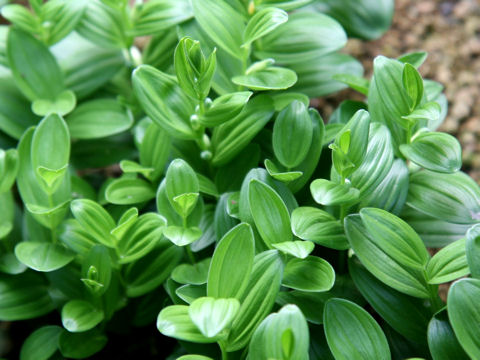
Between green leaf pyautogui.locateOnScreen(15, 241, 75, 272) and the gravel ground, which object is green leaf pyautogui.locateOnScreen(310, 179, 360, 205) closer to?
green leaf pyautogui.locateOnScreen(15, 241, 75, 272)

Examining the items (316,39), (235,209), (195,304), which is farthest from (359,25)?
(195,304)

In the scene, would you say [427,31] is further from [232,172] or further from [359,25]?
[232,172]

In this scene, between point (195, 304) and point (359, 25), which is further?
point (359, 25)

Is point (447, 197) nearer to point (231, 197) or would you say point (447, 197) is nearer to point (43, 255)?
point (231, 197)

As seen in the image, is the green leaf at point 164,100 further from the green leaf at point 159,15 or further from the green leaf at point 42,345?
the green leaf at point 42,345

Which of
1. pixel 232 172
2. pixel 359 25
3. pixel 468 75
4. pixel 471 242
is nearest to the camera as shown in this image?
pixel 471 242

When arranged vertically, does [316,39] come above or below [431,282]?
above

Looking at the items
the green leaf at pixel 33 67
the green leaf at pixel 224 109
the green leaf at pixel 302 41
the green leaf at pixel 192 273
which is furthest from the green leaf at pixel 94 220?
the green leaf at pixel 302 41
